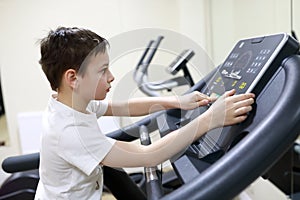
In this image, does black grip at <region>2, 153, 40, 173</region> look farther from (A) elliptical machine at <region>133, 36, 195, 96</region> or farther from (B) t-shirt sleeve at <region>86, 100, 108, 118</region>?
(A) elliptical machine at <region>133, 36, 195, 96</region>

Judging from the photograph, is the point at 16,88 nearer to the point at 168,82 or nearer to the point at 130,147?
the point at 168,82

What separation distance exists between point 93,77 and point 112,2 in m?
2.39

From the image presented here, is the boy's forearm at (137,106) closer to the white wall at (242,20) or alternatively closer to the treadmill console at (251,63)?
the treadmill console at (251,63)

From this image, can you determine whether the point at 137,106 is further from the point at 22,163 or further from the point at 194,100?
the point at 22,163

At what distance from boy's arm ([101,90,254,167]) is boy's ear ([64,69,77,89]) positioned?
22 centimetres

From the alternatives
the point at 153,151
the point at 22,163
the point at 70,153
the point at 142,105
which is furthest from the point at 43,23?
the point at 153,151

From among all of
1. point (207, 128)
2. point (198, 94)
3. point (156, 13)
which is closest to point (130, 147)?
point (207, 128)

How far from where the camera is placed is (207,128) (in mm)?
798

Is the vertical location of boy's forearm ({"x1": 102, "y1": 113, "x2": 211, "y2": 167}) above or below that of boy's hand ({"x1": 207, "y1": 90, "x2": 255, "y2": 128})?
below

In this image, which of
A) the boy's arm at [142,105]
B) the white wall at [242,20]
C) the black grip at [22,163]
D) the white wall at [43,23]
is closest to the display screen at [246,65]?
the boy's arm at [142,105]

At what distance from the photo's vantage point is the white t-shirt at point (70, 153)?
852 millimetres

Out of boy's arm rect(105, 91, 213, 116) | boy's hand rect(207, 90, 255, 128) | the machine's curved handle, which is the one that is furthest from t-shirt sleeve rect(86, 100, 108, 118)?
the machine's curved handle

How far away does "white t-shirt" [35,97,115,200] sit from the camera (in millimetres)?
852

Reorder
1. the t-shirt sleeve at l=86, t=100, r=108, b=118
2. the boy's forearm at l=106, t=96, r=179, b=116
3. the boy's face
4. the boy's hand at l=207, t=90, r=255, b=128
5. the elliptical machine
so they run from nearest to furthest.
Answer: the boy's hand at l=207, t=90, r=255, b=128 → the boy's face → the t-shirt sleeve at l=86, t=100, r=108, b=118 → the boy's forearm at l=106, t=96, r=179, b=116 → the elliptical machine
